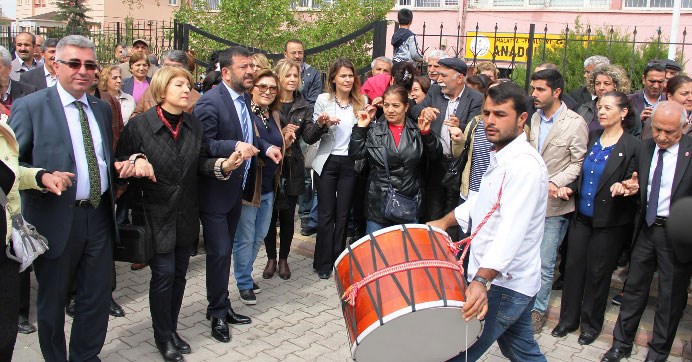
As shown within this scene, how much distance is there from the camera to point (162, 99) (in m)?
4.85

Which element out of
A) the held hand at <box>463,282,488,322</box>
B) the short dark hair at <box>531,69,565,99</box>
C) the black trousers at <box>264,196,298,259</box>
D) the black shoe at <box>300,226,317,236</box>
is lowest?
the black shoe at <box>300,226,317,236</box>

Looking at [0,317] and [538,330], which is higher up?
[0,317]

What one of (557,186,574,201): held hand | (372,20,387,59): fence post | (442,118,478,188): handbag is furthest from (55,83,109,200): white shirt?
(372,20,387,59): fence post

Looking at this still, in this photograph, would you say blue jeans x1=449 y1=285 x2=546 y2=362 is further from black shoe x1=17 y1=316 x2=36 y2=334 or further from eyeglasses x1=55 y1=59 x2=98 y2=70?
black shoe x1=17 y1=316 x2=36 y2=334

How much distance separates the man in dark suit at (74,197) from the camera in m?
4.19

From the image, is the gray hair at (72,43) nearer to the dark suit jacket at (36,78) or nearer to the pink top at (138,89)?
the dark suit jacket at (36,78)

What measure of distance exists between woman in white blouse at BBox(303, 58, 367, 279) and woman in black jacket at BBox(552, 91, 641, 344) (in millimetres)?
2243

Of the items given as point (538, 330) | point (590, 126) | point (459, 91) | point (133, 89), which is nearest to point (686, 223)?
point (538, 330)

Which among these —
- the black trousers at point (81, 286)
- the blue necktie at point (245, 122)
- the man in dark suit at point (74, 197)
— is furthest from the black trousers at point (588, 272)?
the black trousers at point (81, 286)

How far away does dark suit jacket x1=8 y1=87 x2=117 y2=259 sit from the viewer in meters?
4.16

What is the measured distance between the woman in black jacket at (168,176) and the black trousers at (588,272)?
290cm

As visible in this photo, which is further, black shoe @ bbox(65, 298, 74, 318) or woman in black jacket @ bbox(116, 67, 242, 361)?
black shoe @ bbox(65, 298, 74, 318)

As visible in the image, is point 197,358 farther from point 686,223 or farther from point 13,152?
point 686,223

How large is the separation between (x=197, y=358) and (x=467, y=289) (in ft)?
8.42
